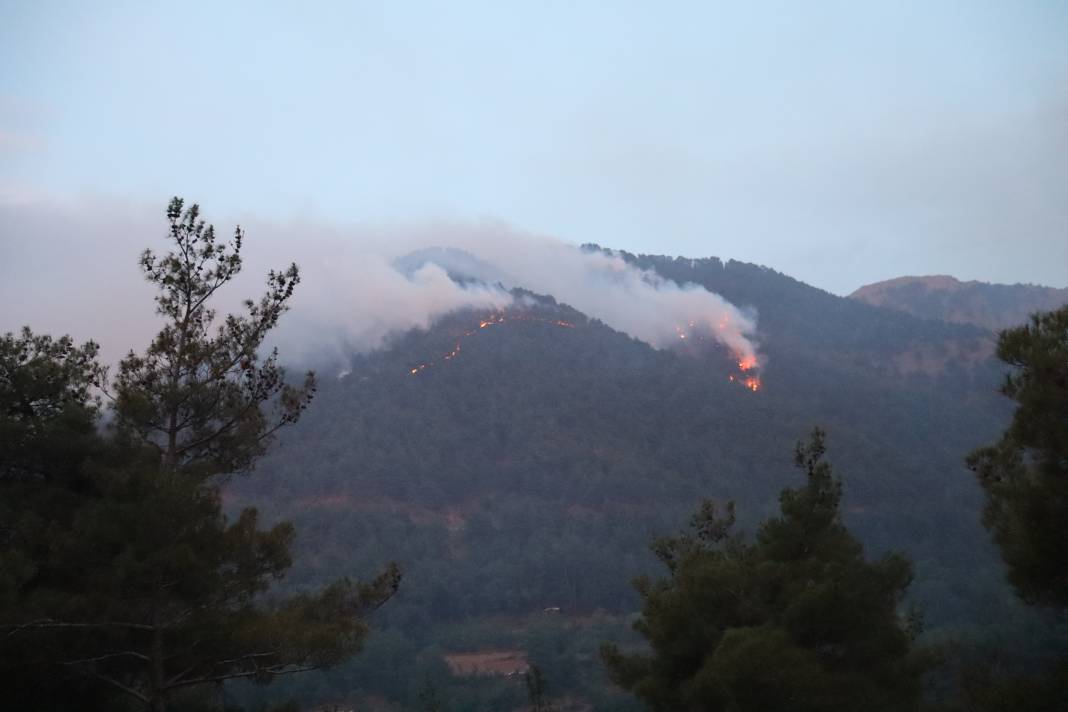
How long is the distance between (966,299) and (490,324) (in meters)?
82.2

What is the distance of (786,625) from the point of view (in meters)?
14.7

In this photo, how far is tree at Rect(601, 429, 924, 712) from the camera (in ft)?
43.5

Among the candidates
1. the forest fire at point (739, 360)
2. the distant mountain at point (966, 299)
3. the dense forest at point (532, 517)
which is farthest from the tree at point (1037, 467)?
the distant mountain at point (966, 299)

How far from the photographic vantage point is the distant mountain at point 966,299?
12638 centimetres

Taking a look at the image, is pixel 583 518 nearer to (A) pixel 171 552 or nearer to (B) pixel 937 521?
(B) pixel 937 521

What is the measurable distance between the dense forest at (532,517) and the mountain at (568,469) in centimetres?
31

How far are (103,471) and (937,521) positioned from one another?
222 feet

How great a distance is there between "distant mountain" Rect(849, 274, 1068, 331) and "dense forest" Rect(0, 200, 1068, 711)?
70.4ft

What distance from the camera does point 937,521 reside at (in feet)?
224

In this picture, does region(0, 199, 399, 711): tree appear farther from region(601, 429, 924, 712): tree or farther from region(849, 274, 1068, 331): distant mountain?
region(849, 274, 1068, 331): distant mountain

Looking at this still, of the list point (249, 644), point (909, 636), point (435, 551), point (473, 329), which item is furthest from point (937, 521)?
point (249, 644)

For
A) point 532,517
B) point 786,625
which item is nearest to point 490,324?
point 532,517

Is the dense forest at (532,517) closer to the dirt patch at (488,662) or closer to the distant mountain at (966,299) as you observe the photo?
the dirt patch at (488,662)

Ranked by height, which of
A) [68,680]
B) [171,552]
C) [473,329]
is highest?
[473,329]
